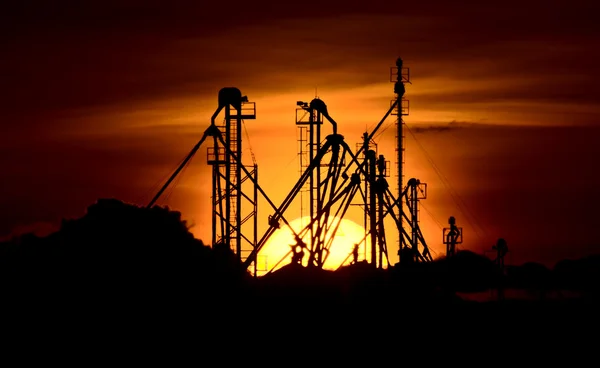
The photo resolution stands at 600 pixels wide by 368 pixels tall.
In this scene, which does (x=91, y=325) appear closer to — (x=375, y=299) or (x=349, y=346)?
(x=349, y=346)

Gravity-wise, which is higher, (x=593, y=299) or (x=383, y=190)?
(x=383, y=190)

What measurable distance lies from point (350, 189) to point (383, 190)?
2.15 meters

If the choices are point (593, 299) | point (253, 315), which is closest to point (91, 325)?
point (253, 315)

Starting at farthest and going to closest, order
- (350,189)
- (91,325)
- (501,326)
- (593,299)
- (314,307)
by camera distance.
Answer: (593,299), (350,189), (501,326), (314,307), (91,325)

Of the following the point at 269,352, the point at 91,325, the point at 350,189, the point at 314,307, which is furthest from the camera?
the point at 350,189

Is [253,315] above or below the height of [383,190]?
below

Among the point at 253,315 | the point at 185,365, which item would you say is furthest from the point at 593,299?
the point at 185,365

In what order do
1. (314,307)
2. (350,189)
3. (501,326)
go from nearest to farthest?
(314,307), (501,326), (350,189)

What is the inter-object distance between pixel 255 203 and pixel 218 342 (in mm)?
13472

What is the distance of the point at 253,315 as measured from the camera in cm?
5147

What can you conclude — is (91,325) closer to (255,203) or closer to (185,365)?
(185,365)

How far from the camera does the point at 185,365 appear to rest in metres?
47.2

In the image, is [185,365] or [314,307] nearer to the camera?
[185,365]

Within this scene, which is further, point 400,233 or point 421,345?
point 400,233
